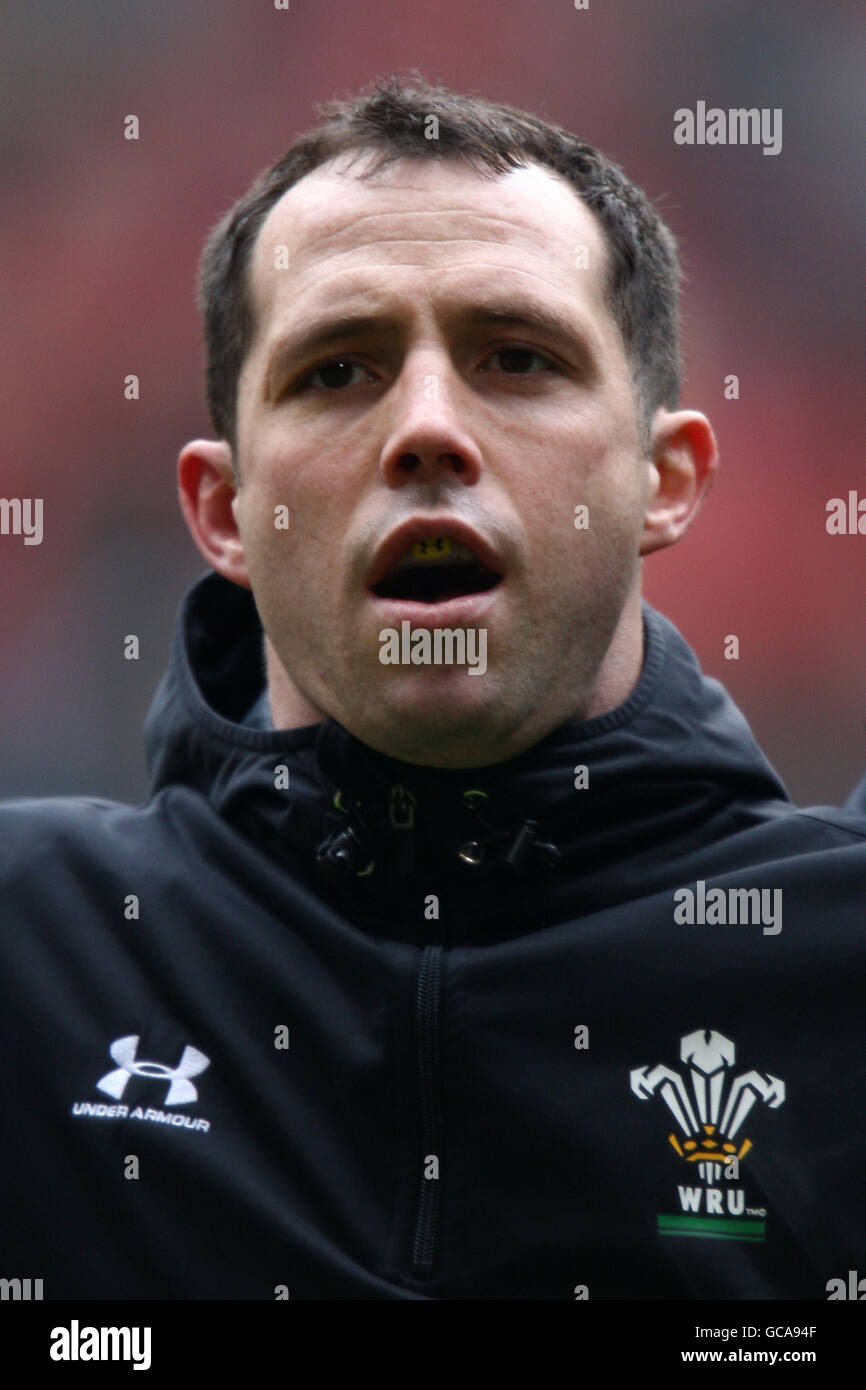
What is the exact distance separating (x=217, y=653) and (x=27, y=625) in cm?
290

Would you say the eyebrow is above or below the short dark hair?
below

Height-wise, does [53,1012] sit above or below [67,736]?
below

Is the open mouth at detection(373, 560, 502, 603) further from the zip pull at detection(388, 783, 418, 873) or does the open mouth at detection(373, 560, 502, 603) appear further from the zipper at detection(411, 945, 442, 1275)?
the zipper at detection(411, 945, 442, 1275)

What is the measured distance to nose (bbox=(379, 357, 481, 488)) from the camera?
1540mm

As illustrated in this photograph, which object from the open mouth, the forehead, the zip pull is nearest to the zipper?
the zip pull

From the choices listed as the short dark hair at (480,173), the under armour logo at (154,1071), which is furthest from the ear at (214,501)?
the under armour logo at (154,1071)

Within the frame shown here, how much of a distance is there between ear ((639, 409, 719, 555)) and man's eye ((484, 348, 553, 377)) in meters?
0.23

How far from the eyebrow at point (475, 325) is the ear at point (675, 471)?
202 mm

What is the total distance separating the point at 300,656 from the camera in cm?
169

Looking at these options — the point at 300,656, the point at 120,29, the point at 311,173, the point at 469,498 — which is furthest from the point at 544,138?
the point at 120,29

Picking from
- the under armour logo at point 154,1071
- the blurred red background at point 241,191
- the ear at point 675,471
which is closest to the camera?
the under armour logo at point 154,1071

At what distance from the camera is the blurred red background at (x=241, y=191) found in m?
Answer: 4.81

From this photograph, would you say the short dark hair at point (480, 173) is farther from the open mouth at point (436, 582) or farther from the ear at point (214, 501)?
the open mouth at point (436, 582)
